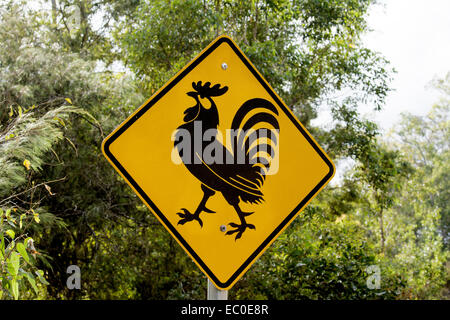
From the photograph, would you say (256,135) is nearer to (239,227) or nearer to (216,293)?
(239,227)

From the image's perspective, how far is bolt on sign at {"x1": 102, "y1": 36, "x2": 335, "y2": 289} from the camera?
1.81 metres

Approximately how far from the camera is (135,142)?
185 centimetres

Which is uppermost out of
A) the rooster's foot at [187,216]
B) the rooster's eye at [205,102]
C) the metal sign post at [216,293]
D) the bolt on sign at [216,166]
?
the rooster's eye at [205,102]

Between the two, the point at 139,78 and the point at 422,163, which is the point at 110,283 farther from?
the point at 422,163

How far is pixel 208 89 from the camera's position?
1.94 m

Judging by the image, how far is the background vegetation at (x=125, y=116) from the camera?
504 cm

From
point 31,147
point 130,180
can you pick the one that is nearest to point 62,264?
point 31,147

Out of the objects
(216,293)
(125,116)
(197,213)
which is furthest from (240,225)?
(125,116)

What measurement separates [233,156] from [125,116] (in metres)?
4.81

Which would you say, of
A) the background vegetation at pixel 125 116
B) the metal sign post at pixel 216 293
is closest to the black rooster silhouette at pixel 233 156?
the metal sign post at pixel 216 293

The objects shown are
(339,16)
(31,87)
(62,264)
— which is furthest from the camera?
(339,16)

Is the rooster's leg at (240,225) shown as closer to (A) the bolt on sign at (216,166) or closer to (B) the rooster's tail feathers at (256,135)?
(A) the bolt on sign at (216,166)

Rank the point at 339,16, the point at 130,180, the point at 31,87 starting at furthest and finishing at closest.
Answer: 1. the point at 339,16
2. the point at 31,87
3. the point at 130,180

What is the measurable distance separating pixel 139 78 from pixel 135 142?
5.51 m
